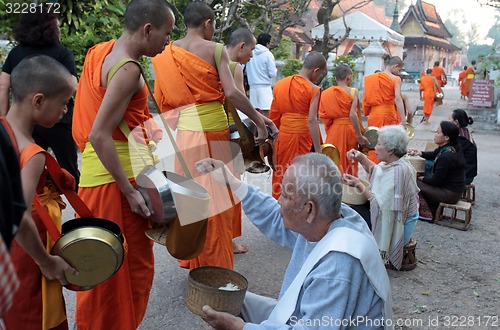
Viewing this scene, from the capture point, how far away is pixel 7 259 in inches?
43.9

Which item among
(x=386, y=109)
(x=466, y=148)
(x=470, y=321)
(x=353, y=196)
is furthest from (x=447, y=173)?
(x=470, y=321)

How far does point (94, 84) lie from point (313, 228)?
123cm

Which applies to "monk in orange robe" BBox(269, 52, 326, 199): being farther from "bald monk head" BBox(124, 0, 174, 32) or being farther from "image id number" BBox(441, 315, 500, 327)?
"bald monk head" BBox(124, 0, 174, 32)

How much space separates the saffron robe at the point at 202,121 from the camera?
3.32m

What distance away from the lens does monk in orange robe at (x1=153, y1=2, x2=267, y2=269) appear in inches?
130

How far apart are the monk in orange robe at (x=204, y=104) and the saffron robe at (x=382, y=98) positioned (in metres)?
4.06

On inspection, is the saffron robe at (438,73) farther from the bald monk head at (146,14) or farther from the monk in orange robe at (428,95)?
the bald monk head at (146,14)

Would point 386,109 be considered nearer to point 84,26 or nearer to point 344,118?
point 344,118

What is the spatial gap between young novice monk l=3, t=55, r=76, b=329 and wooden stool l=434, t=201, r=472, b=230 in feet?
14.0

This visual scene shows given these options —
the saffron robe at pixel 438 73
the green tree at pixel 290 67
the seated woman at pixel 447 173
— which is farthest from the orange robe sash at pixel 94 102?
the saffron robe at pixel 438 73

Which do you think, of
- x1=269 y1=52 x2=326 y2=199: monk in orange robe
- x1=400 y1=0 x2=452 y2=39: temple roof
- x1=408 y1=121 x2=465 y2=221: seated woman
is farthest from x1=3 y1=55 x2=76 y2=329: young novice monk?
x1=400 y1=0 x2=452 y2=39: temple roof

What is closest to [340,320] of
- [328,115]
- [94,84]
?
[94,84]

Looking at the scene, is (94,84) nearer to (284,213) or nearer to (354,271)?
(284,213)

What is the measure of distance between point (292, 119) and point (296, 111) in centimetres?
9
